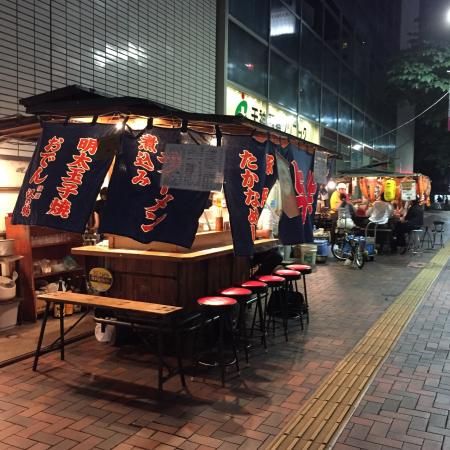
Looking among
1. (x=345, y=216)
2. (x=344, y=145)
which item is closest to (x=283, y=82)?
(x=345, y=216)

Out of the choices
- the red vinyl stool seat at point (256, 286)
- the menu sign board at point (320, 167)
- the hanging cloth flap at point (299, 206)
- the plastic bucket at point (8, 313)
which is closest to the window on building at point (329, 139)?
the menu sign board at point (320, 167)

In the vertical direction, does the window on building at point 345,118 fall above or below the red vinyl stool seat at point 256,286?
above

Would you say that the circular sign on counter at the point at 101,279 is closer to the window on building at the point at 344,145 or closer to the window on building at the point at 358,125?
the window on building at the point at 344,145

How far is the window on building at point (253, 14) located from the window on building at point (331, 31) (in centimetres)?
620

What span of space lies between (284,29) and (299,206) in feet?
36.7

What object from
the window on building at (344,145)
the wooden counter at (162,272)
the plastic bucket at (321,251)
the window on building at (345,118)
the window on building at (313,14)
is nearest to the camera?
the wooden counter at (162,272)

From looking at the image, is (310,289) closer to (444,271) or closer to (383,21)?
(444,271)

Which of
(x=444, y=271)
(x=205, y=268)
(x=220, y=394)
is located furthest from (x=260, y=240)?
(x=444, y=271)

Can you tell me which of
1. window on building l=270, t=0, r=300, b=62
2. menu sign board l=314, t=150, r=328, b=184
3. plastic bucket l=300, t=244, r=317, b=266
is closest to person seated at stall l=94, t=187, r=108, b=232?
menu sign board l=314, t=150, r=328, b=184

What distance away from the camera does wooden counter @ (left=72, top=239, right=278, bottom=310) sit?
6.71 metres

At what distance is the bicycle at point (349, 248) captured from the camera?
47.8 ft

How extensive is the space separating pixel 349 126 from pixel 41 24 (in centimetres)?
1949

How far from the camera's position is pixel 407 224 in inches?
709

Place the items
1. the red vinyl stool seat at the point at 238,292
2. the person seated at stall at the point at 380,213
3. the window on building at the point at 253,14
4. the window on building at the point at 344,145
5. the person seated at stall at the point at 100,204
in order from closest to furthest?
the red vinyl stool seat at the point at 238,292 < the person seated at stall at the point at 100,204 < the window on building at the point at 253,14 < the person seated at stall at the point at 380,213 < the window on building at the point at 344,145
